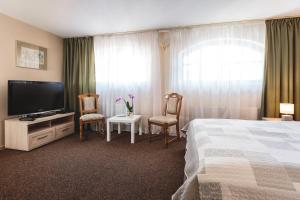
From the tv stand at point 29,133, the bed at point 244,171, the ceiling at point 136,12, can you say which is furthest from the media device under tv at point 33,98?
the bed at point 244,171

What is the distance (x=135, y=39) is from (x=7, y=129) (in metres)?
3.14

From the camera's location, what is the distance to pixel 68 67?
443 centimetres

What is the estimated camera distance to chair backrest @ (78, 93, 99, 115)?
13.0 ft

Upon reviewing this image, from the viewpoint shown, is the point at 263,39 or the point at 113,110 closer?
the point at 263,39

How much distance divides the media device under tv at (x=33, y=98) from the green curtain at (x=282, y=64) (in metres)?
4.44

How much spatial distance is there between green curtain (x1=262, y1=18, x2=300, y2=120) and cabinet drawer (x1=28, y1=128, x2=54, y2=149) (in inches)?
172

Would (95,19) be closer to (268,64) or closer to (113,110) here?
(113,110)

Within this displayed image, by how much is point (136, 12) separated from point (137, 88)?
167cm

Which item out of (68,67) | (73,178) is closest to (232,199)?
(73,178)

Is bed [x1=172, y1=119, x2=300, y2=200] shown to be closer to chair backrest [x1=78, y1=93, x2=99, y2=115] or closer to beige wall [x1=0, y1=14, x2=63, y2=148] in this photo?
chair backrest [x1=78, y1=93, x2=99, y2=115]

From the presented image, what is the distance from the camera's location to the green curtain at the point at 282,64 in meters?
3.20

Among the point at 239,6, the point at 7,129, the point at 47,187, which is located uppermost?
the point at 239,6

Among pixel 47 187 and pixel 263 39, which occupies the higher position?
pixel 263 39

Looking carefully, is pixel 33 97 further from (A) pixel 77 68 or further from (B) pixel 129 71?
(B) pixel 129 71
